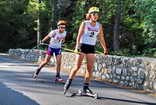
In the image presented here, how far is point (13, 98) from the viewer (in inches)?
347

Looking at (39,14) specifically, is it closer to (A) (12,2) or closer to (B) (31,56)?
(A) (12,2)

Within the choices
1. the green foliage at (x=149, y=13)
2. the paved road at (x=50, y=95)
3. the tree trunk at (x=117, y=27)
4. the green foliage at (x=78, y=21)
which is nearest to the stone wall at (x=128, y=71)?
the paved road at (x=50, y=95)

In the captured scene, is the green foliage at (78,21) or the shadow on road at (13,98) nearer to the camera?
the shadow on road at (13,98)

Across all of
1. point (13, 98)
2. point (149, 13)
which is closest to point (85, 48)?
point (13, 98)

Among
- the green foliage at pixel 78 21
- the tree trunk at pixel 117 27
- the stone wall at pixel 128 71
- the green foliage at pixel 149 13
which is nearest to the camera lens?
the stone wall at pixel 128 71

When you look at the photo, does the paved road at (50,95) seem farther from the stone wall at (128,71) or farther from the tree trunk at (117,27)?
the tree trunk at (117,27)

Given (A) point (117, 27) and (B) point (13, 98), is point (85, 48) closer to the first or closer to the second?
(B) point (13, 98)

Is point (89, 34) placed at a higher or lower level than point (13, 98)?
higher

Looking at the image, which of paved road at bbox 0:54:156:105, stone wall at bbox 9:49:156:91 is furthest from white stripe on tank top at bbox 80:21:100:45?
stone wall at bbox 9:49:156:91

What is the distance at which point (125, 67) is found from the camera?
12.2 m

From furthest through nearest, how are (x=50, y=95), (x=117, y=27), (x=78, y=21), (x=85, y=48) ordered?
(x=78, y=21) < (x=117, y=27) < (x=50, y=95) < (x=85, y=48)

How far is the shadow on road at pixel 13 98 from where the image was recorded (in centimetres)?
828

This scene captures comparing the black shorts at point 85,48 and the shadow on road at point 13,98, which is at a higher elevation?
the black shorts at point 85,48

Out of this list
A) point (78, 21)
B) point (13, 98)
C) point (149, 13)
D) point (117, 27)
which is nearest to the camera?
point (13, 98)
